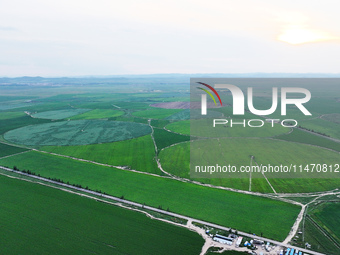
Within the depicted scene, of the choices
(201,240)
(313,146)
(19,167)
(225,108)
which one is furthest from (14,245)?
(225,108)

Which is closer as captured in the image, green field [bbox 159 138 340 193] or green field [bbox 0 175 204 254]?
green field [bbox 0 175 204 254]

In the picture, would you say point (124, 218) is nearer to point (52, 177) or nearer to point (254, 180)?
point (52, 177)

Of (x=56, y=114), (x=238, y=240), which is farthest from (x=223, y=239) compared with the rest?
(x=56, y=114)

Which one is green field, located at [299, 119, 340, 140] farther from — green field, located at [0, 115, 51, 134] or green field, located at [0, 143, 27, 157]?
green field, located at [0, 115, 51, 134]

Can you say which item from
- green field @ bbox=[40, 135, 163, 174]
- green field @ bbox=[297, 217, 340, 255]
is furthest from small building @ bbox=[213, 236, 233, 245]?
green field @ bbox=[40, 135, 163, 174]

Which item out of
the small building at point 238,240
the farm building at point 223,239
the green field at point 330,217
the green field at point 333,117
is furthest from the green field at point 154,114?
the small building at point 238,240

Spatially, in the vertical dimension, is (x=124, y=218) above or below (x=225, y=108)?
below

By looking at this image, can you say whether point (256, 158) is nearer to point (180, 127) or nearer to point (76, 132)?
point (180, 127)
